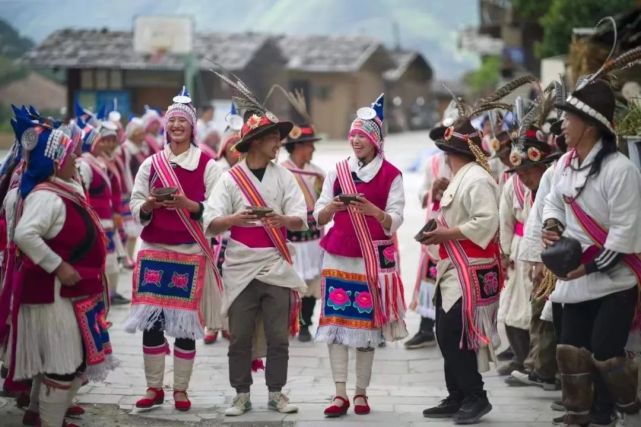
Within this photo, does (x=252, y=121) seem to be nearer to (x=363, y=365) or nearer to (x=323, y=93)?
(x=363, y=365)

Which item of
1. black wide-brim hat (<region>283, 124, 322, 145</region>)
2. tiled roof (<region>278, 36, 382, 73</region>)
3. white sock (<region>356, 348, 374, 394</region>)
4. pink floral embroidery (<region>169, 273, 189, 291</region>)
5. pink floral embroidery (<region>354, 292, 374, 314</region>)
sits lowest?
white sock (<region>356, 348, 374, 394</region>)

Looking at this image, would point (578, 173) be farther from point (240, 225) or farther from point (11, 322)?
point (11, 322)

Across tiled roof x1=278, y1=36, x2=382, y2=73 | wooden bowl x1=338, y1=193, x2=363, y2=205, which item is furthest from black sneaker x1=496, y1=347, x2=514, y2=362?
tiled roof x1=278, y1=36, x2=382, y2=73

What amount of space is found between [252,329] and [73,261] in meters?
1.47

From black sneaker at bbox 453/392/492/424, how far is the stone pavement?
9cm

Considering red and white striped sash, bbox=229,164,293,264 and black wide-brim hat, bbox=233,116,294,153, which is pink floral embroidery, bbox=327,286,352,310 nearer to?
red and white striped sash, bbox=229,164,293,264

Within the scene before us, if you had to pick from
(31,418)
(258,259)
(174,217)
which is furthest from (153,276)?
(31,418)

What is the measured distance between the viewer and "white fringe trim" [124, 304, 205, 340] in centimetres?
720

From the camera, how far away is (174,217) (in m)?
7.21

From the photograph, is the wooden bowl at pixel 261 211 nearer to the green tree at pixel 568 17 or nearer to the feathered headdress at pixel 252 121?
the feathered headdress at pixel 252 121

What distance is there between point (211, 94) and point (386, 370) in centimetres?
3625

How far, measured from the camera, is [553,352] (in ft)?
25.5

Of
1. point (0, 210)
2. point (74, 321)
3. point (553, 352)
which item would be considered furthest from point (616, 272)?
point (0, 210)

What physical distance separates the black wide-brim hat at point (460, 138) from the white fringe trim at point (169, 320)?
2.11 metres
